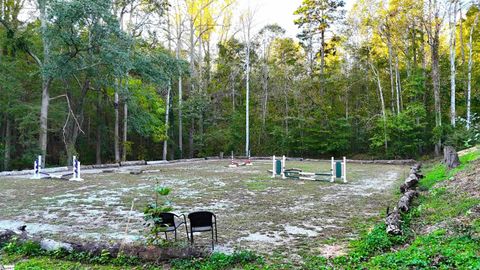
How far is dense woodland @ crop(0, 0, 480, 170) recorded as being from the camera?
16188 millimetres

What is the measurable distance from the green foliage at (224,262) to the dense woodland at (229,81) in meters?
13.1

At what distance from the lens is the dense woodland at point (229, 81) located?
16.2 m

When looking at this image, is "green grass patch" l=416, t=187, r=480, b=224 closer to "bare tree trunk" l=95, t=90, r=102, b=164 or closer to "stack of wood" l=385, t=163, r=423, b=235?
"stack of wood" l=385, t=163, r=423, b=235

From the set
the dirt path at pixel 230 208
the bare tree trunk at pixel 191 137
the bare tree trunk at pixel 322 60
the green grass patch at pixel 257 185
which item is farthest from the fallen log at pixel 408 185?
the bare tree trunk at pixel 191 137

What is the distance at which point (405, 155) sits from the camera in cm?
2062

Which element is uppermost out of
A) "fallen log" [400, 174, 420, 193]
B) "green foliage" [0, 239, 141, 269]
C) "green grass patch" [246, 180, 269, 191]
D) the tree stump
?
the tree stump

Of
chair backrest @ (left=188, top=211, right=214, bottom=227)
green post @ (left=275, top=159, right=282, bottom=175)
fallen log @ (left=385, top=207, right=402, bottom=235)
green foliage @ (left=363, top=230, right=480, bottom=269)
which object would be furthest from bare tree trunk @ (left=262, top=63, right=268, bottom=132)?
green foliage @ (left=363, top=230, right=480, bottom=269)

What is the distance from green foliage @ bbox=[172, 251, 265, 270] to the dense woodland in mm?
13064

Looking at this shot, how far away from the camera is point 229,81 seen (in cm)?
2684

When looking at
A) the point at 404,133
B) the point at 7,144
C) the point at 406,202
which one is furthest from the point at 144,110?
the point at 406,202

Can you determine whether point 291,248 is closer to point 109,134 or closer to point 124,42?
point 124,42

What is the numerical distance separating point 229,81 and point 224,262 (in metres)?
23.8

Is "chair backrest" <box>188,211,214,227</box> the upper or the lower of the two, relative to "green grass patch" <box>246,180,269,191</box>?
upper

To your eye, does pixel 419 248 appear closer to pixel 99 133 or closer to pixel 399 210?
pixel 399 210
